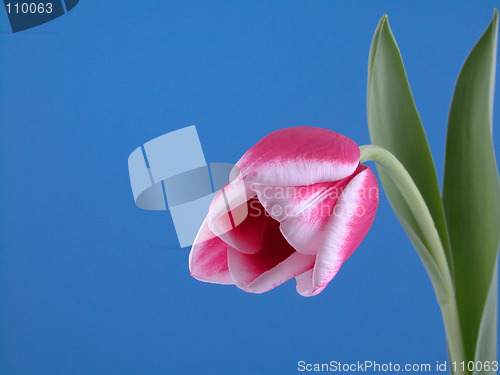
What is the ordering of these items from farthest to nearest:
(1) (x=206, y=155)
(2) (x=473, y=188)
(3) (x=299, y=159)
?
1. (1) (x=206, y=155)
2. (2) (x=473, y=188)
3. (3) (x=299, y=159)

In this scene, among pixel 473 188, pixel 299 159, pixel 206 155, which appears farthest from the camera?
pixel 206 155

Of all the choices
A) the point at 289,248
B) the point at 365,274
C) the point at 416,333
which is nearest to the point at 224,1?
the point at 365,274

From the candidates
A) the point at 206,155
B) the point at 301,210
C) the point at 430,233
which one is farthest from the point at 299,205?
the point at 206,155

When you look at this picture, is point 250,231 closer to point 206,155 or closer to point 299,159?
point 299,159

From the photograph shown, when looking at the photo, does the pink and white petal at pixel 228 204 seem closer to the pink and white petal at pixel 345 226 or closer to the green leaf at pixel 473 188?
the pink and white petal at pixel 345 226

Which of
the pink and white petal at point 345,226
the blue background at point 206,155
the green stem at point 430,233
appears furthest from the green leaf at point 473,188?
the blue background at point 206,155

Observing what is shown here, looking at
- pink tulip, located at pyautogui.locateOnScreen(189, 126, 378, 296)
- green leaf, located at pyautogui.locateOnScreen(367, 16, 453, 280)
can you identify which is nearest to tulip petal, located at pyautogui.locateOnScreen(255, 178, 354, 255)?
pink tulip, located at pyautogui.locateOnScreen(189, 126, 378, 296)

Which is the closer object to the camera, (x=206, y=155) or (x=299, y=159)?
(x=299, y=159)
